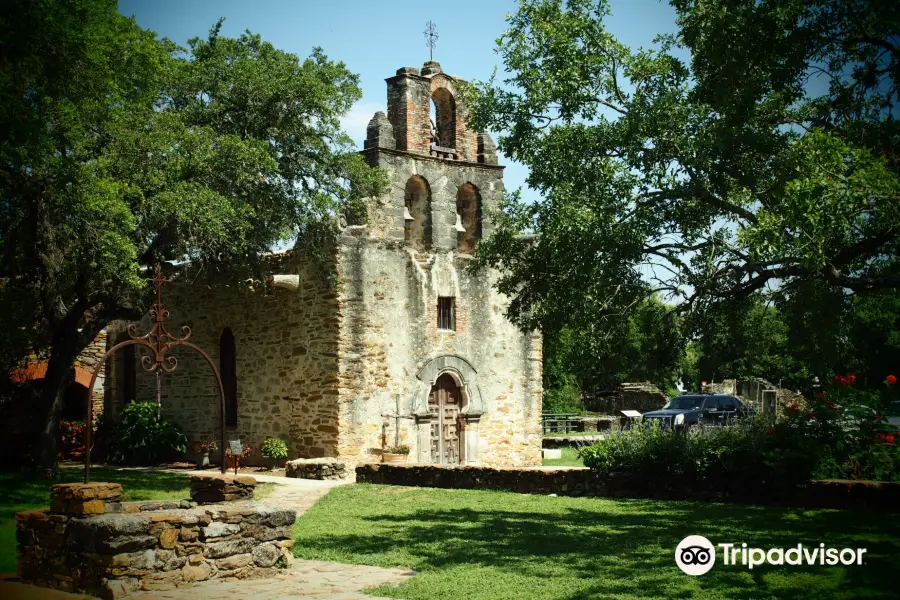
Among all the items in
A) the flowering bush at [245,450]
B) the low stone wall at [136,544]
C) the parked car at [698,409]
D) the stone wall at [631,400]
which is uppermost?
the stone wall at [631,400]

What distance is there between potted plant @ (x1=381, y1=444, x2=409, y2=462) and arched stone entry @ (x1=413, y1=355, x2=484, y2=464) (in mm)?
1009

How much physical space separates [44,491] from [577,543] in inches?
365

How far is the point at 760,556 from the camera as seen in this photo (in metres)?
9.13

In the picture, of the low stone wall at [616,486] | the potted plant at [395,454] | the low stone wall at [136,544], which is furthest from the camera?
the potted plant at [395,454]

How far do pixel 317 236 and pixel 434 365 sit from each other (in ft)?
13.8

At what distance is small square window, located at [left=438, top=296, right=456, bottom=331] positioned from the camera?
885 inches

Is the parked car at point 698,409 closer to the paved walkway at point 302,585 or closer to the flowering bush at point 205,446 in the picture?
the flowering bush at point 205,446

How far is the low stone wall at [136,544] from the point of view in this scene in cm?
830

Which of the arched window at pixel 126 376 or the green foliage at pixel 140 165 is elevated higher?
the green foliage at pixel 140 165

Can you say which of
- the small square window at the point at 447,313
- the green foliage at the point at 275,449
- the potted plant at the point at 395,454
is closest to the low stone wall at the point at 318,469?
the potted plant at the point at 395,454

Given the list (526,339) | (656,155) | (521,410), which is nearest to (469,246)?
(526,339)

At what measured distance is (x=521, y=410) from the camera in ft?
76.8

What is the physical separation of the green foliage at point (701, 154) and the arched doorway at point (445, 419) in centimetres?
754

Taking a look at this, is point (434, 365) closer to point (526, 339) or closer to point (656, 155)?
point (526, 339)
